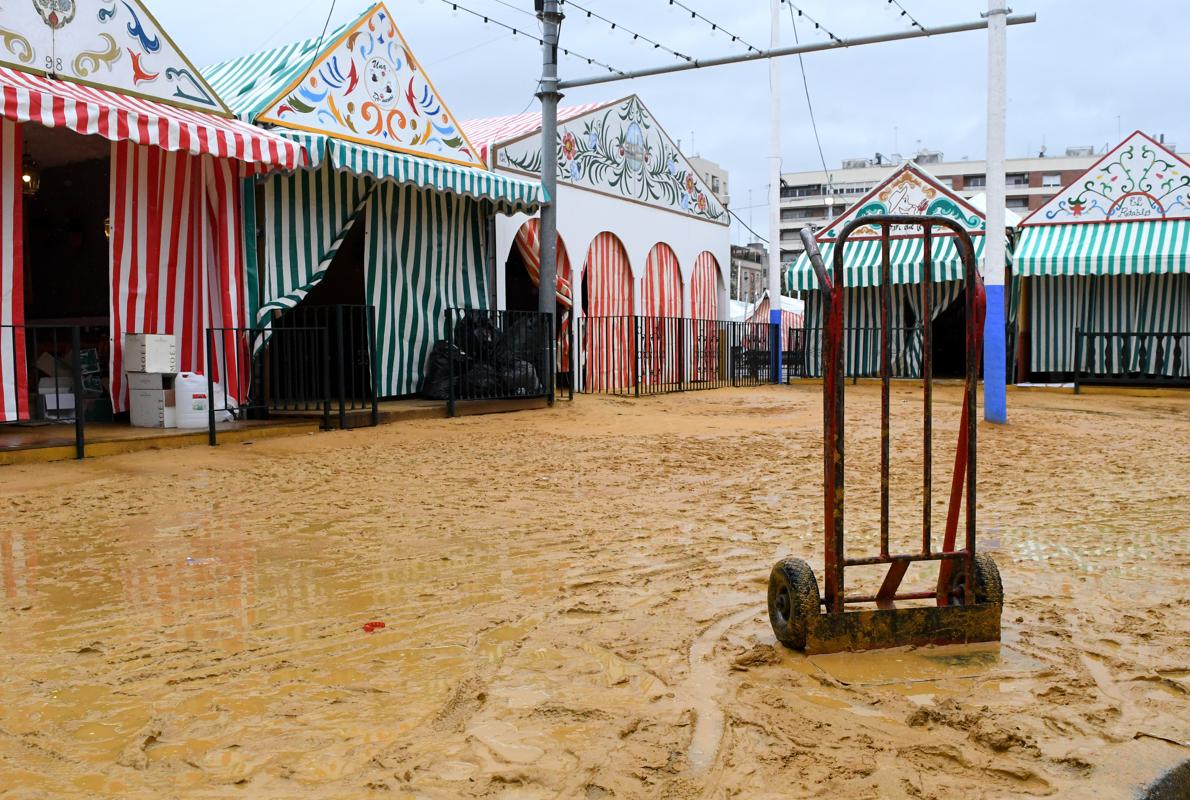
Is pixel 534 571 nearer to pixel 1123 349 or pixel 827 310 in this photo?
pixel 827 310

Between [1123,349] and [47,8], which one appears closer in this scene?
[47,8]

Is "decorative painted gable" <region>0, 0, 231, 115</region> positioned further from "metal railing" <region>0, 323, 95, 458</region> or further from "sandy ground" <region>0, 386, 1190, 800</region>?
"sandy ground" <region>0, 386, 1190, 800</region>

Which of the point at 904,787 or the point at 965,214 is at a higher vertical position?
the point at 965,214

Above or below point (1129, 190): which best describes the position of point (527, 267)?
below

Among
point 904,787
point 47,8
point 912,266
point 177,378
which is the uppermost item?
point 47,8

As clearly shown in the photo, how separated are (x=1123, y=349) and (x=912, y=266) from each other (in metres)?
4.30

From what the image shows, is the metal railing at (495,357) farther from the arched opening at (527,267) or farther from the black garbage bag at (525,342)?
the arched opening at (527,267)

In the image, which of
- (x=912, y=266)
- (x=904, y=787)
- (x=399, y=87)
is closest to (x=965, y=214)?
(x=912, y=266)

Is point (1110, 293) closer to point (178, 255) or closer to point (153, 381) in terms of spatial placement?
point (178, 255)

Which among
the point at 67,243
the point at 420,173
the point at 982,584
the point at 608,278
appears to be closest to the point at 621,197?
the point at 608,278

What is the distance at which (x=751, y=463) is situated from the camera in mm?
8102

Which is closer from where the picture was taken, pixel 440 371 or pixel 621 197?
pixel 440 371

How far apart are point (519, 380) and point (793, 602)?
9279 mm

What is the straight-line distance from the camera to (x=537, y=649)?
10.9ft
